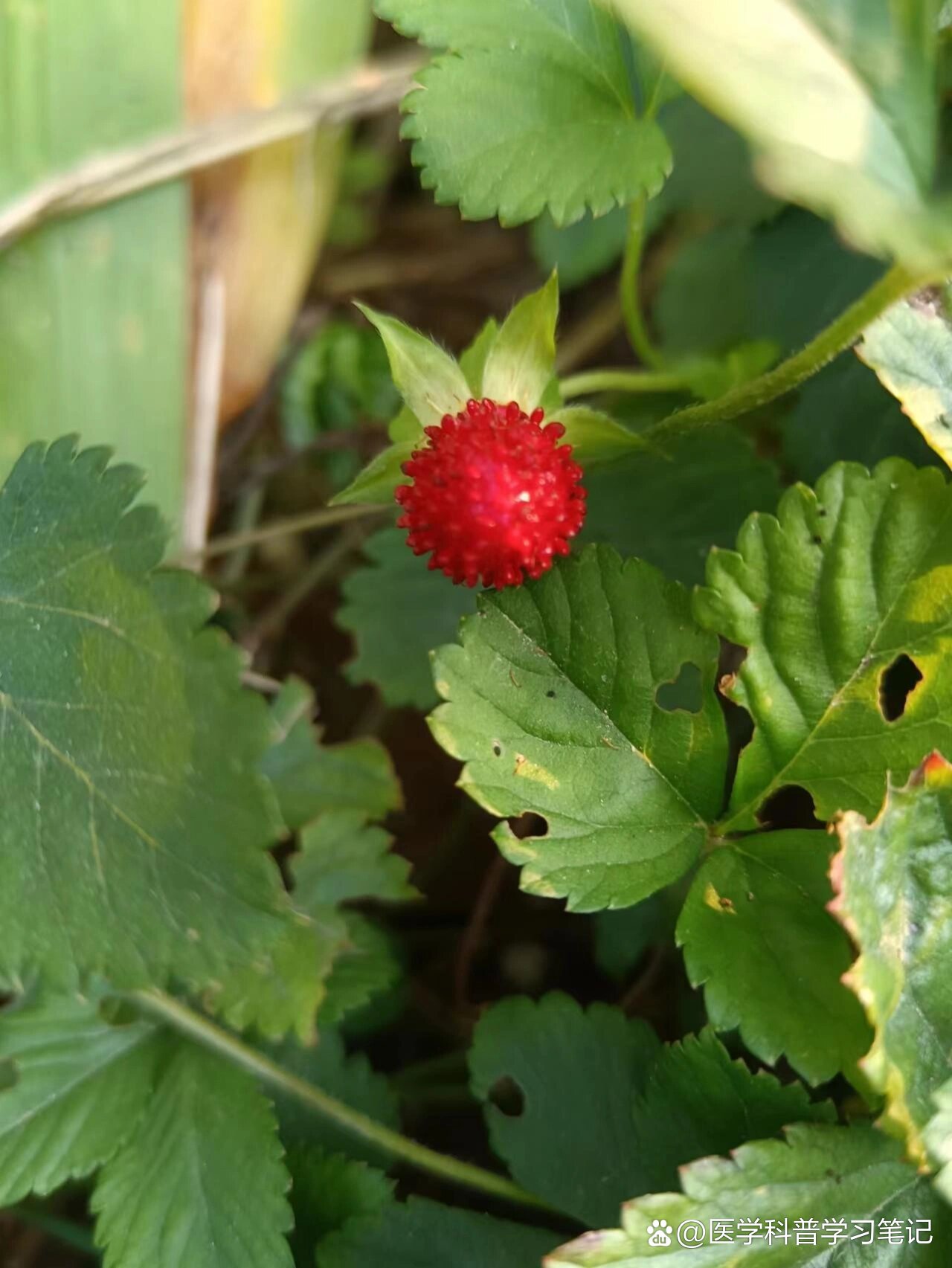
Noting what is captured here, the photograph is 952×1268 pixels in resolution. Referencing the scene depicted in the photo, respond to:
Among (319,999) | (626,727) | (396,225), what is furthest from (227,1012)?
(396,225)

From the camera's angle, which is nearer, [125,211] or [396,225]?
[125,211]

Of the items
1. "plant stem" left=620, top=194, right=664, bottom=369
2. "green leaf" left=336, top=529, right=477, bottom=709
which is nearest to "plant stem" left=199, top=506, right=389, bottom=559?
"green leaf" left=336, top=529, right=477, bottom=709

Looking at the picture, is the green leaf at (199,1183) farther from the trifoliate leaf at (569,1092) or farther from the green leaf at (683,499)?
the green leaf at (683,499)

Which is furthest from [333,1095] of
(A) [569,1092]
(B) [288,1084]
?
(A) [569,1092]

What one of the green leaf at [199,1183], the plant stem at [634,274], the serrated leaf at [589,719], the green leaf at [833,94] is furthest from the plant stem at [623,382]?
the green leaf at [199,1183]

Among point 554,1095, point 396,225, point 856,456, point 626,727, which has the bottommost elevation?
point 554,1095

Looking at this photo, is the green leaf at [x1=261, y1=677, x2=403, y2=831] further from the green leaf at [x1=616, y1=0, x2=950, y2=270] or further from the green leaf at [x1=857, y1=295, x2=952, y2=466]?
the green leaf at [x1=616, y1=0, x2=950, y2=270]

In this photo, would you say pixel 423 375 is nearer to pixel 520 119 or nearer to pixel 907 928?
pixel 520 119

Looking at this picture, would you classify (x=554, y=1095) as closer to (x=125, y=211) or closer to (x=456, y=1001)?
(x=456, y=1001)
